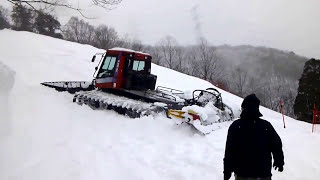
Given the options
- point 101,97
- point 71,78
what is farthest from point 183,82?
point 101,97

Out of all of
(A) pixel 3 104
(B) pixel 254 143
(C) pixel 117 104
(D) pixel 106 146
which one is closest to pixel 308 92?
(C) pixel 117 104

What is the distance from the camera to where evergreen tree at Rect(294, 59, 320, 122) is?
3148 cm

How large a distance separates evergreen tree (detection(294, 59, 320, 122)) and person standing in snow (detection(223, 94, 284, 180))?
2925 cm

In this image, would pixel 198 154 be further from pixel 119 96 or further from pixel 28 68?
pixel 28 68

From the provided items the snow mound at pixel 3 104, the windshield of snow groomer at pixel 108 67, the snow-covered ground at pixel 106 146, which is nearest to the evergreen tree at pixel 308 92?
the snow-covered ground at pixel 106 146

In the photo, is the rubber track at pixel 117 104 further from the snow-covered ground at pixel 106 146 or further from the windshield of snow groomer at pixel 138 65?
the windshield of snow groomer at pixel 138 65

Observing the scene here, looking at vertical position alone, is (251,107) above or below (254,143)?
above

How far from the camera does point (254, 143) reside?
432 centimetres

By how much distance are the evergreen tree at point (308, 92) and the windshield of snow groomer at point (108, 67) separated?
23.8 m

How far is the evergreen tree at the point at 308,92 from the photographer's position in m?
31.5

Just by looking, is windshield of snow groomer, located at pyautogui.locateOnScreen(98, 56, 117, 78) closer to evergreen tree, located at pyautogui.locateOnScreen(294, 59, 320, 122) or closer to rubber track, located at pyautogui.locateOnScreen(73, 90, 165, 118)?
rubber track, located at pyautogui.locateOnScreen(73, 90, 165, 118)

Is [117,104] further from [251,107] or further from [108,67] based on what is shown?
[251,107]

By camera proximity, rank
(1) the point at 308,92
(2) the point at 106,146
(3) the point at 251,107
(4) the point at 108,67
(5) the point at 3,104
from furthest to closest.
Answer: (1) the point at 308,92 → (4) the point at 108,67 → (2) the point at 106,146 → (5) the point at 3,104 → (3) the point at 251,107

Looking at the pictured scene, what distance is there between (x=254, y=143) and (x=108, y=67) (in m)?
10.3
